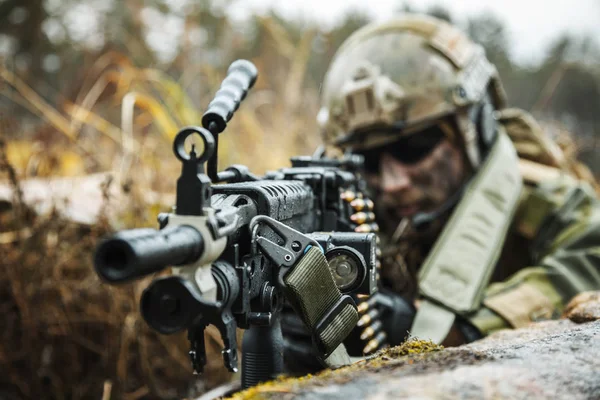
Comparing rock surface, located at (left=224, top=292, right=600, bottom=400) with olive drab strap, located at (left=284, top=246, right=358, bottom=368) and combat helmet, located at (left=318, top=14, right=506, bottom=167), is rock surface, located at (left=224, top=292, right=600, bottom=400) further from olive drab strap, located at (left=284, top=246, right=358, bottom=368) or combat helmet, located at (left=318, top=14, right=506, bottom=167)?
combat helmet, located at (left=318, top=14, right=506, bottom=167)

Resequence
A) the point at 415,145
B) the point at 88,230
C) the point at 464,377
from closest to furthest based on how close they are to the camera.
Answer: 1. the point at 464,377
2. the point at 415,145
3. the point at 88,230

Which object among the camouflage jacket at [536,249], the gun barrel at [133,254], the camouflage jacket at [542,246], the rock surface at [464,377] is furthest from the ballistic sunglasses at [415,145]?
the gun barrel at [133,254]

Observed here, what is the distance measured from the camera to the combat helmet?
334 centimetres

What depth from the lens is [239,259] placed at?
60.3 inches

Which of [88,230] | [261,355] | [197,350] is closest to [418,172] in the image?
[261,355]

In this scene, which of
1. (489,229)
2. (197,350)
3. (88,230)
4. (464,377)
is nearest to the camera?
(464,377)

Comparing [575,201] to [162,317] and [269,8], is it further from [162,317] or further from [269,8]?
[269,8]

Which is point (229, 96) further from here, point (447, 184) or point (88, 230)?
point (88, 230)

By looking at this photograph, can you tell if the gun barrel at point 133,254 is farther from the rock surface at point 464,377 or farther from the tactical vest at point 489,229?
the tactical vest at point 489,229

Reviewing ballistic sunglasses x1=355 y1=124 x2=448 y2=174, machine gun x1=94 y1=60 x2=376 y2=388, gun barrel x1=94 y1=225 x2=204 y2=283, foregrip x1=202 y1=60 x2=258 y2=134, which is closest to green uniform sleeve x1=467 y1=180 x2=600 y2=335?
ballistic sunglasses x1=355 y1=124 x2=448 y2=174

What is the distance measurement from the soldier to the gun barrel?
A: 1815 mm

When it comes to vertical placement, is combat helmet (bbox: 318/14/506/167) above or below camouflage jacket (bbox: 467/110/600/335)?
above

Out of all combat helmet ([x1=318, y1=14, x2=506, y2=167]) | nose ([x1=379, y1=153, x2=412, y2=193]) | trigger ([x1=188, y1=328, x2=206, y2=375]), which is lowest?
trigger ([x1=188, y1=328, x2=206, y2=375])

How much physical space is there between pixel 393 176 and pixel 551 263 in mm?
985
